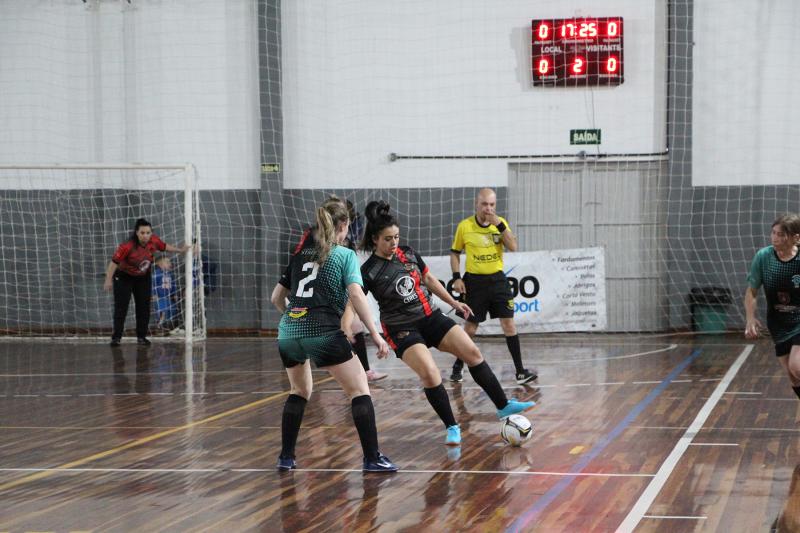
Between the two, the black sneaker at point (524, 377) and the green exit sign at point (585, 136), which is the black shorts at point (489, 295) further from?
the green exit sign at point (585, 136)

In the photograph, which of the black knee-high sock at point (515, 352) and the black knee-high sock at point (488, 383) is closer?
the black knee-high sock at point (488, 383)

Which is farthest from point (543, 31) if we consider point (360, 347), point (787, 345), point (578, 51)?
point (787, 345)

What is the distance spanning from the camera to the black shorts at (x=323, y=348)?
21.0 feet

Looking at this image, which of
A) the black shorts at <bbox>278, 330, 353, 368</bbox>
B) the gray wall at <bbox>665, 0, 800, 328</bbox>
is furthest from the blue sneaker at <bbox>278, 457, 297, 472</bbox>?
the gray wall at <bbox>665, 0, 800, 328</bbox>

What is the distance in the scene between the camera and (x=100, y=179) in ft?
63.7

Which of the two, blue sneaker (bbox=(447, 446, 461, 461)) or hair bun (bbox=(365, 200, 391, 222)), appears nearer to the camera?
blue sneaker (bbox=(447, 446, 461, 461))

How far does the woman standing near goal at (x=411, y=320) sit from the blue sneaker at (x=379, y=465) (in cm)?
87

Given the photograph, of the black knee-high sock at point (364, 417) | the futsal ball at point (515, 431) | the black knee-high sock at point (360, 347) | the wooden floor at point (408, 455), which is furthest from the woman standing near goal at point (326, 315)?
the black knee-high sock at point (360, 347)

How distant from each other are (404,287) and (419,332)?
348 millimetres

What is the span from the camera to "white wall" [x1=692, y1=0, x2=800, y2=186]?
1756 centimetres

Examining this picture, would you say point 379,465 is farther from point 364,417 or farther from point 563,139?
point 563,139

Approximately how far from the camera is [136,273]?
16.4m

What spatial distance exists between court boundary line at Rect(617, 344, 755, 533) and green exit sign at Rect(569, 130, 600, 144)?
297 inches

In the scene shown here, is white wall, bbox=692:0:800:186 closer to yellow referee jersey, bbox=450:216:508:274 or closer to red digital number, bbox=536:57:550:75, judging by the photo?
red digital number, bbox=536:57:550:75
